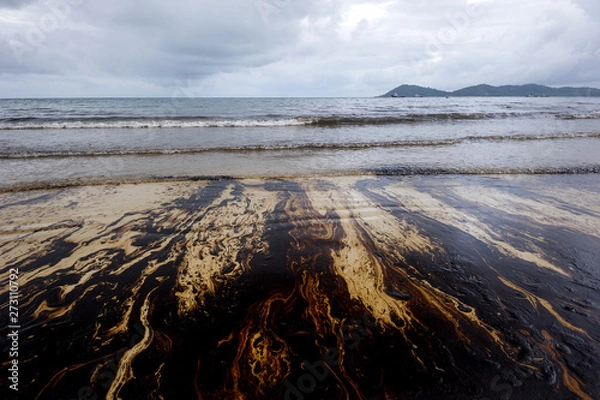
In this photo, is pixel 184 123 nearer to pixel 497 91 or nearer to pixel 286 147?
pixel 286 147

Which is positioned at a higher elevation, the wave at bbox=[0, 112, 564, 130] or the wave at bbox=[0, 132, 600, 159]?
the wave at bbox=[0, 112, 564, 130]

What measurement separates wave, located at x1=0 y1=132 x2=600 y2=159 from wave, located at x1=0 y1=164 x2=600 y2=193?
11.4 feet

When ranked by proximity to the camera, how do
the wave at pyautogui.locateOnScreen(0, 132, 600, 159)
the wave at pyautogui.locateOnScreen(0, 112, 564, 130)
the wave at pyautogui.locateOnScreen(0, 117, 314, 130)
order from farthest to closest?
the wave at pyautogui.locateOnScreen(0, 112, 564, 130)
the wave at pyautogui.locateOnScreen(0, 117, 314, 130)
the wave at pyautogui.locateOnScreen(0, 132, 600, 159)

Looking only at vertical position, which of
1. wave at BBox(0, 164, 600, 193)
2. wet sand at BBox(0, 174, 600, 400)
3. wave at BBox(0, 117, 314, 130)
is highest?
wave at BBox(0, 117, 314, 130)

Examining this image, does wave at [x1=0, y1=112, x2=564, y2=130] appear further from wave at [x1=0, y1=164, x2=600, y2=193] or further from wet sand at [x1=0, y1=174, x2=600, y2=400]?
wet sand at [x1=0, y1=174, x2=600, y2=400]

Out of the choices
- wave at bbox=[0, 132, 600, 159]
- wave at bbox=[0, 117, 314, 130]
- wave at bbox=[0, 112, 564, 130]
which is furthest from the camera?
wave at bbox=[0, 112, 564, 130]

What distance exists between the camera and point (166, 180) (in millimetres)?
7152

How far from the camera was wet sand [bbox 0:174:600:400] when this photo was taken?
6.82 ft

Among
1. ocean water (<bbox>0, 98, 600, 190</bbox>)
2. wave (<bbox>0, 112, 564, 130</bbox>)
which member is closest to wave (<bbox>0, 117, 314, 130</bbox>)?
wave (<bbox>0, 112, 564, 130</bbox>)

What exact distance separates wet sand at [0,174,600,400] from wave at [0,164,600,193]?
4.45 ft

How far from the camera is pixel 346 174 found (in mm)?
7957

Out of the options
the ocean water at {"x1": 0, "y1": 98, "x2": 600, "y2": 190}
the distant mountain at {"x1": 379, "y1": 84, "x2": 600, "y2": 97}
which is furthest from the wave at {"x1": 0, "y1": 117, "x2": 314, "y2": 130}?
the distant mountain at {"x1": 379, "y1": 84, "x2": 600, "y2": 97}

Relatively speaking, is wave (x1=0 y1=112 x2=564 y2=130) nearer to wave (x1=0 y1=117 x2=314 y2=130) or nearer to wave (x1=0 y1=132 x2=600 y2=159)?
wave (x1=0 y1=117 x2=314 y2=130)

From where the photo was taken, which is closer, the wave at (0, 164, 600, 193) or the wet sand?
the wet sand
